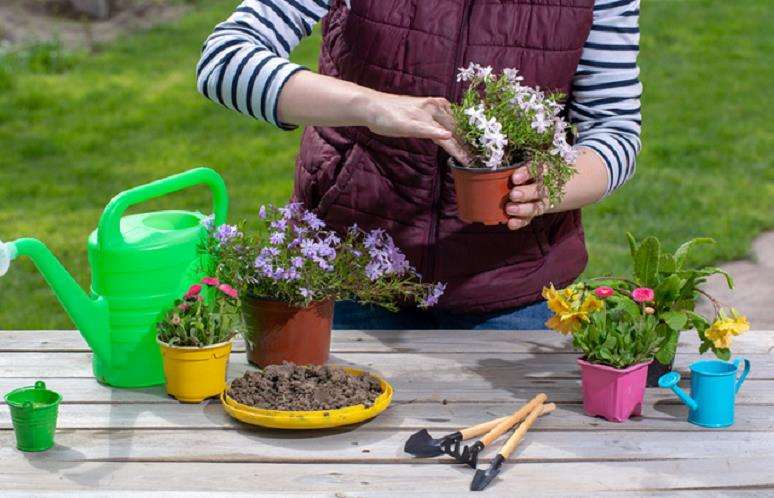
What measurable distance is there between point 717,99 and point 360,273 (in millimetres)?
5832

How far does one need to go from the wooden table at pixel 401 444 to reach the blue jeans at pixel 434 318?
0.63 feet

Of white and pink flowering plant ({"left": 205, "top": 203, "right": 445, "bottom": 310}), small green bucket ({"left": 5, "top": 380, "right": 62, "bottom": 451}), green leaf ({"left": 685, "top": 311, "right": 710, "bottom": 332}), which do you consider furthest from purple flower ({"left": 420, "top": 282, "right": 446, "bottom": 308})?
small green bucket ({"left": 5, "top": 380, "right": 62, "bottom": 451})

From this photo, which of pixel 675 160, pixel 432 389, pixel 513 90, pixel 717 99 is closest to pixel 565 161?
pixel 513 90

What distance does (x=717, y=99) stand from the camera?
25.2ft

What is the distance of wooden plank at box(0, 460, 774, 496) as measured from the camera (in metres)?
1.87

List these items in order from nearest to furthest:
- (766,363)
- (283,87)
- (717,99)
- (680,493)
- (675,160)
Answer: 1. (680,493)
2. (283,87)
3. (766,363)
4. (675,160)
5. (717,99)

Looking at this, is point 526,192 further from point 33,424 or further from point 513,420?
point 33,424

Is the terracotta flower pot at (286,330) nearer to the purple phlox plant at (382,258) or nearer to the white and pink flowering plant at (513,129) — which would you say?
the purple phlox plant at (382,258)

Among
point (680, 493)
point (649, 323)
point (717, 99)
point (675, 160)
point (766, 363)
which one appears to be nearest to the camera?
point (680, 493)

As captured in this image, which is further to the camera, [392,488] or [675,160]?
[675,160]

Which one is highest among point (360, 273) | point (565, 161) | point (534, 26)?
point (534, 26)

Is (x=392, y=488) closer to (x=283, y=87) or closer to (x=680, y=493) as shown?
(x=680, y=493)

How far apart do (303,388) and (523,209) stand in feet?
1.65

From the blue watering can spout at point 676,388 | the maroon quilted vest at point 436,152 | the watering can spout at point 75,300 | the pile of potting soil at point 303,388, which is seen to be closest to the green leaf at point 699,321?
the blue watering can spout at point 676,388
